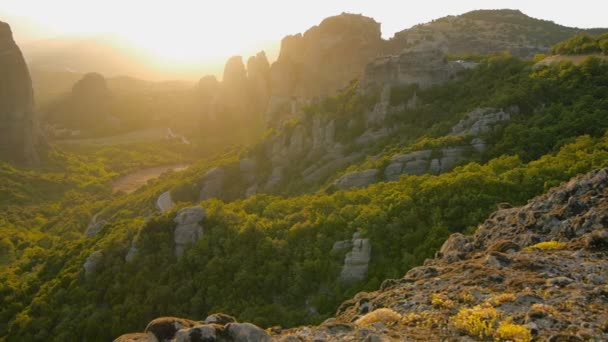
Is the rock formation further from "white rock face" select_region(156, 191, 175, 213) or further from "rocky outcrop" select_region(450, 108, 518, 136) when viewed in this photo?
"rocky outcrop" select_region(450, 108, 518, 136)

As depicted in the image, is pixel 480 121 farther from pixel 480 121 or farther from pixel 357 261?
pixel 357 261

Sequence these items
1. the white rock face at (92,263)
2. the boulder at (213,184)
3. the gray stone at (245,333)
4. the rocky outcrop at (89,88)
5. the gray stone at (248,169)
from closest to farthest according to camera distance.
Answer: the gray stone at (245,333), the white rock face at (92,263), the boulder at (213,184), the gray stone at (248,169), the rocky outcrop at (89,88)

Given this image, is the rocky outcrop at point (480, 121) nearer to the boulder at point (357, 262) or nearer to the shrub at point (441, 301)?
the boulder at point (357, 262)

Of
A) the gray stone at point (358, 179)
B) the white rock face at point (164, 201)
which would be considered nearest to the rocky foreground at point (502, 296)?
the gray stone at point (358, 179)

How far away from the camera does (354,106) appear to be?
64.8 m

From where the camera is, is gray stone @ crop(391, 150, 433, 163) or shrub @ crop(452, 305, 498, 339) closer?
shrub @ crop(452, 305, 498, 339)

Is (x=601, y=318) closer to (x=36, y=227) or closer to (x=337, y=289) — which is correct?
(x=337, y=289)

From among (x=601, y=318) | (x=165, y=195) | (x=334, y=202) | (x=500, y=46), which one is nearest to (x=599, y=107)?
(x=334, y=202)

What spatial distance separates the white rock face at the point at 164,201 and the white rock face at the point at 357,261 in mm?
42778

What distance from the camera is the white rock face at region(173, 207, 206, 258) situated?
38406 mm

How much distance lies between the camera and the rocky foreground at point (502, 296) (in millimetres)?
11633

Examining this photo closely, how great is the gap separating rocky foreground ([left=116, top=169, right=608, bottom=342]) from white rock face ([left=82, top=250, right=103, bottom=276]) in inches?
1144

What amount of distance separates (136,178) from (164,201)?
2003 inches

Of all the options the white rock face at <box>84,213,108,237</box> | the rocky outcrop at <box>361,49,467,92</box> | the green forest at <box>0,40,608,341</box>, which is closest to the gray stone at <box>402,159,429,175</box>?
the green forest at <box>0,40,608,341</box>
